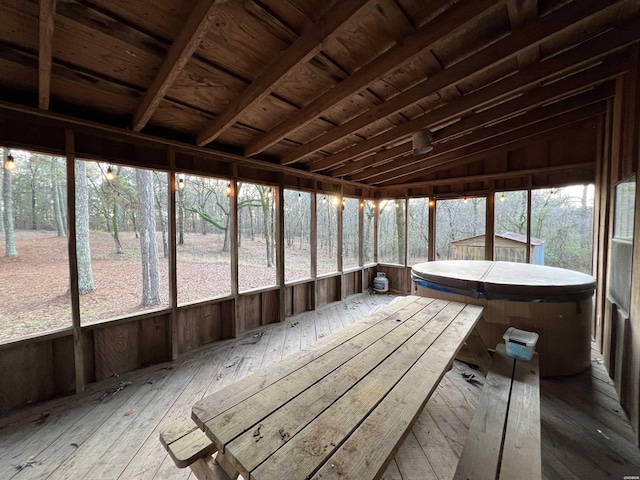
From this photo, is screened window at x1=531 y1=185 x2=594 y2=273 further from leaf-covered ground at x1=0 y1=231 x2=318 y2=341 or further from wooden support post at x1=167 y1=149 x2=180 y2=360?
wooden support post at x1=167 y1=149 x2=180 y2=360

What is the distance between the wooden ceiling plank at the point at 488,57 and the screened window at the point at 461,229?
3.46 meters

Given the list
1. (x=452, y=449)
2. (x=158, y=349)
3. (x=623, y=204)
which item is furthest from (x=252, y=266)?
(x=623, y=204)

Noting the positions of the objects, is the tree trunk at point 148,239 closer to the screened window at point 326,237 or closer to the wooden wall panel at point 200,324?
the wooden wall panel at point 200,324

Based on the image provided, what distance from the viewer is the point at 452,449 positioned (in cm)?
195

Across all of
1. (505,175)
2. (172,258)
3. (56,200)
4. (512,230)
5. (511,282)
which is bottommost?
(511,282)

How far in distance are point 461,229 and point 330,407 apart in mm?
5988

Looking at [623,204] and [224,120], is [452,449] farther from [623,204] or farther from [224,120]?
[224,120]

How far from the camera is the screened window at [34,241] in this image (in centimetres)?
464

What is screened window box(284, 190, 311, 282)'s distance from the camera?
26.6 feet

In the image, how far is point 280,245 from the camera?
4.64 m

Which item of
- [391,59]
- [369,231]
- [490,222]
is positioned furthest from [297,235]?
[391,59]

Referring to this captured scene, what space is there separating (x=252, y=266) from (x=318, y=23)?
23.3 feet

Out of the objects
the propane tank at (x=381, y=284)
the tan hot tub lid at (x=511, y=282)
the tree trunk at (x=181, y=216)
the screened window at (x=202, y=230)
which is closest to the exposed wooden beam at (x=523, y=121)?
the tan hot tub lid at (x=511, y=282)

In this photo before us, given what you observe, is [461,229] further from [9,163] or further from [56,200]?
[56,200]
